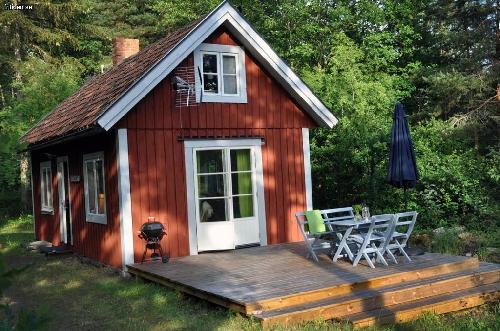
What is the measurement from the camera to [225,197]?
10.6 metres

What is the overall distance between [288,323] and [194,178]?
4.85m

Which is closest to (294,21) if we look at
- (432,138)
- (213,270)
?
(432,138)

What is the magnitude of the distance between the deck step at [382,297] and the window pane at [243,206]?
4.14 m

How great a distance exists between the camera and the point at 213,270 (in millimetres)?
8555

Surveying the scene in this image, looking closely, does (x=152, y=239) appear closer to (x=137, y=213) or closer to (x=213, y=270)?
(x=137, y=213)

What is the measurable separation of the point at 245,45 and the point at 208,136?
210 centimetres

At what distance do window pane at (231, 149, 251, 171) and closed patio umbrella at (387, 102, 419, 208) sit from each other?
2999mm

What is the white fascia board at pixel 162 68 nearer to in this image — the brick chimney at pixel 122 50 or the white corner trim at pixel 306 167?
the white corner trim at pixel 306 167

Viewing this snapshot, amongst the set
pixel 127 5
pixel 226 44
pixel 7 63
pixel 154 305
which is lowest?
pixel 154 305

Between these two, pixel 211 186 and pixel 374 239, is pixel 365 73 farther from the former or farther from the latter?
pixel 374 239

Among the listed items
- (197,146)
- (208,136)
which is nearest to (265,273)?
(197,146)

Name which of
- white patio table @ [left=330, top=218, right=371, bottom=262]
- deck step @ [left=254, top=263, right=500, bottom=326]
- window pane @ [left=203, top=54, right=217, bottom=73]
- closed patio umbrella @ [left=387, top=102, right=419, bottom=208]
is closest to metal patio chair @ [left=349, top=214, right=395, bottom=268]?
white patio table @ [left=330, top=218, right=371, bottom=262]

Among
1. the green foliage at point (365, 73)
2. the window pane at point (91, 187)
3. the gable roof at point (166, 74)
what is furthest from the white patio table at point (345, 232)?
the green foliage at point (365, 73)

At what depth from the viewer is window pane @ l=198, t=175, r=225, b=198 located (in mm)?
10477
